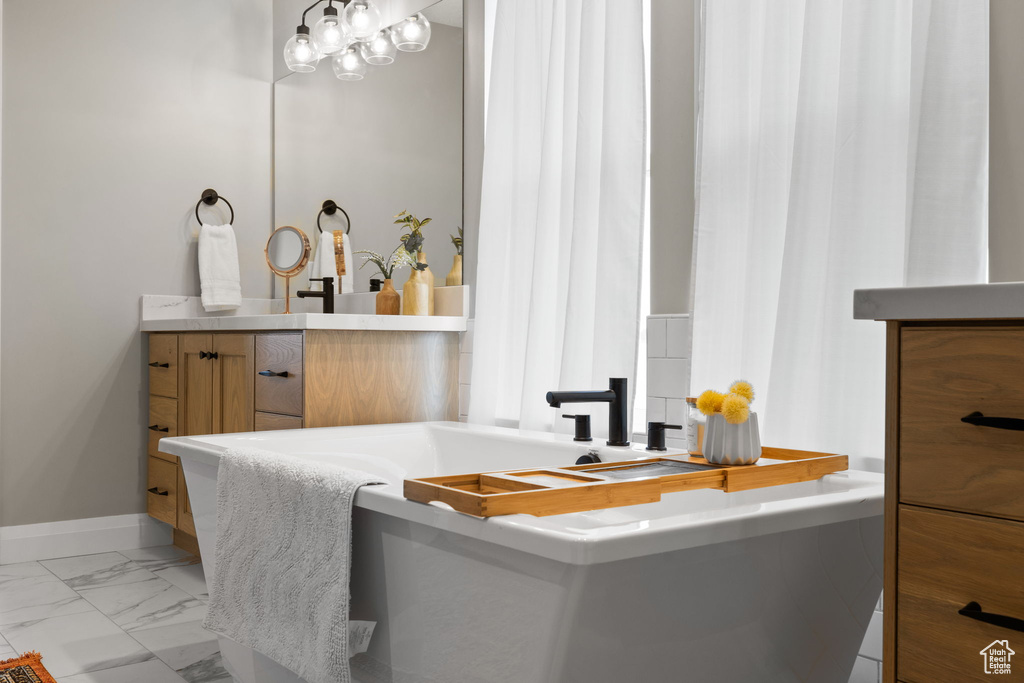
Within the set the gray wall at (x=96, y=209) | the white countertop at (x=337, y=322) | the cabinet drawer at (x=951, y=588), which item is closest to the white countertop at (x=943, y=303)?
the cabinet drawer at (x=951, y=588)

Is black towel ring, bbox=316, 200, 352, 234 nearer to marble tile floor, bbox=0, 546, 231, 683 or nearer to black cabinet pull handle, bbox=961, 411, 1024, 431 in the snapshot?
marble tile floor, bbox=0, 546, 231, 683

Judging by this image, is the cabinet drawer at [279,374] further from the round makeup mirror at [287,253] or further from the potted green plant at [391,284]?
the round makeup mirror at [287,253]

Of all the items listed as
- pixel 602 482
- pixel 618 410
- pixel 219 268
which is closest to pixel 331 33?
pixel 219 268

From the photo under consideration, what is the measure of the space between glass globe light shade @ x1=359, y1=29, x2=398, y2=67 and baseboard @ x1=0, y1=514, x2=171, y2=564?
2.17 m

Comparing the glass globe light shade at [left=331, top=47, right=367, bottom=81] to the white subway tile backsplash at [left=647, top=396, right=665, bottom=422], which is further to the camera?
the glass globe light shade at [left=331, top=47, right=367, bottom=81]

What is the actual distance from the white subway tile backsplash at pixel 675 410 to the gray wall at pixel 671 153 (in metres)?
0.24

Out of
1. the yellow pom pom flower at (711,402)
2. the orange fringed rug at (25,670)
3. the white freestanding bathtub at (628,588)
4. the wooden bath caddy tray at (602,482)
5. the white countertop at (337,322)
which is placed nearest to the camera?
the white freestanding bathtub at (628,588)

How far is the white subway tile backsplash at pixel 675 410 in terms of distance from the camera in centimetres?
220

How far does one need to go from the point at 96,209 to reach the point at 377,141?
1248mm

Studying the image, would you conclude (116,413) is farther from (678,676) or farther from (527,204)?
(678,676)

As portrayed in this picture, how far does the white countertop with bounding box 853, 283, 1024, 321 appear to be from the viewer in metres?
0.86

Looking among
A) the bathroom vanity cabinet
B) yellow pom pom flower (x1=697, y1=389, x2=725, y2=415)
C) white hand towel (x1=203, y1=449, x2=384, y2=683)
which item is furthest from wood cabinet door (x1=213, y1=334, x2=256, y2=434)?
the bathroom vanity cabinet

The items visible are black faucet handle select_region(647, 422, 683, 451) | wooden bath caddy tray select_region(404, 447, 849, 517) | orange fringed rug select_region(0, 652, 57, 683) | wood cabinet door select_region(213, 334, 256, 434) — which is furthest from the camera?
wood cabinet door select_region(213, 334, 256, 434)

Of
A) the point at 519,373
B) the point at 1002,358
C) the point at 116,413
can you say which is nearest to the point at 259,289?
the point at 116,413
